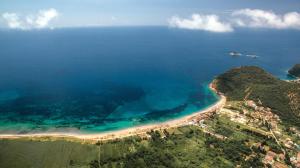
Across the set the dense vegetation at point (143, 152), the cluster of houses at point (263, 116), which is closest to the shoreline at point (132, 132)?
the dense vegetation at point (143, 152)

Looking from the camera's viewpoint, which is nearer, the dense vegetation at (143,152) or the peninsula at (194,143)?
the dense vegetation at (143,152)

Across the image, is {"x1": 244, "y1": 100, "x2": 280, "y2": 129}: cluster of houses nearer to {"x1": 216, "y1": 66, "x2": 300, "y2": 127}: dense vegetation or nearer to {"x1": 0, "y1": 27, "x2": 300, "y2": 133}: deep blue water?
{"x1": 216, "y1": 66, "x2": 300, "y2": 127}: dense vegetation

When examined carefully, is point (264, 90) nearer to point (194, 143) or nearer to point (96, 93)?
point (194, 143)

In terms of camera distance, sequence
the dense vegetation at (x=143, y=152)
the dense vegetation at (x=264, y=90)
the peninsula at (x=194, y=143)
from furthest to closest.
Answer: the dense vegetation at (x=264, y=90), the peninsula at (x=194, y=143), the dense vegetation at (x=143, y=152)

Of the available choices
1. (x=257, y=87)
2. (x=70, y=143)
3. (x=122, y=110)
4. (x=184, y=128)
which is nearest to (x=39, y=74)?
(x=122, y=110)

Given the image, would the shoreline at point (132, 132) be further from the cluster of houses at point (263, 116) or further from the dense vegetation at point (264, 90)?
the dense vegetation at point (264, 90)

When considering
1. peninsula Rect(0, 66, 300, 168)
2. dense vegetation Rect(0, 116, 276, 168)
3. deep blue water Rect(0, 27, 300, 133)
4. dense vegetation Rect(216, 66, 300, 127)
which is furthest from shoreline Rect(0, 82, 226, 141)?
dense vegetation Rect(216, 66, 300, 127)

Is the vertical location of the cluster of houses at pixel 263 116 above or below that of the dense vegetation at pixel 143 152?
above

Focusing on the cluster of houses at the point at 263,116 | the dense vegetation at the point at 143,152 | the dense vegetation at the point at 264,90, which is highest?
the dense vegetation at the point at 264,90

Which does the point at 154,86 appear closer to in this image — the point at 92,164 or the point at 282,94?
the point at 282,94
